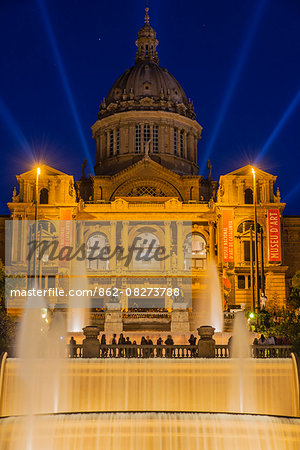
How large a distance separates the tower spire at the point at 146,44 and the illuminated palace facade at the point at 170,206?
11.8 metres

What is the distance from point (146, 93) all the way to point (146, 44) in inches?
462

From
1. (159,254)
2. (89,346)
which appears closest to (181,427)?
(89,346)

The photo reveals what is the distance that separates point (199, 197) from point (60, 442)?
5459 cm

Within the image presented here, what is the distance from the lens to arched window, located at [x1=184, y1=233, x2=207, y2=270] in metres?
63.1

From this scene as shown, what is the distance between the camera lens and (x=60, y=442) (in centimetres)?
1864

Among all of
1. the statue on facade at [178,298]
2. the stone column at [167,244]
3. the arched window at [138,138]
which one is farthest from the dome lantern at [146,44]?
the statue on facade at [178,298]

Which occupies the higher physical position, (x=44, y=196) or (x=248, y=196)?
(x=44, y=196)

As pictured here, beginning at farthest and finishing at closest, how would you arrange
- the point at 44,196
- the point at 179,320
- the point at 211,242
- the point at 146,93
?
the point at 146,93 → the point at 44,196 → the point at 211,242 → the point at 179,320

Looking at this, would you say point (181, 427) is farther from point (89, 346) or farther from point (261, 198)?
point (261, 198)

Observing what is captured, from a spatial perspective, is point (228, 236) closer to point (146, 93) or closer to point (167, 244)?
point (167, 244)

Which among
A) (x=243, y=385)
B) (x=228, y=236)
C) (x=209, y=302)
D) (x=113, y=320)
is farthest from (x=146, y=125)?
(x=243, y=385)

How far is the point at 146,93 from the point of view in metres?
79.7

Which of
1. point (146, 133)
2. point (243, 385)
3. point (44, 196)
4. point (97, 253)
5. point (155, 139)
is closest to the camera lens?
point (243, 385)

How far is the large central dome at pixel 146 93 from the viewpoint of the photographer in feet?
257
